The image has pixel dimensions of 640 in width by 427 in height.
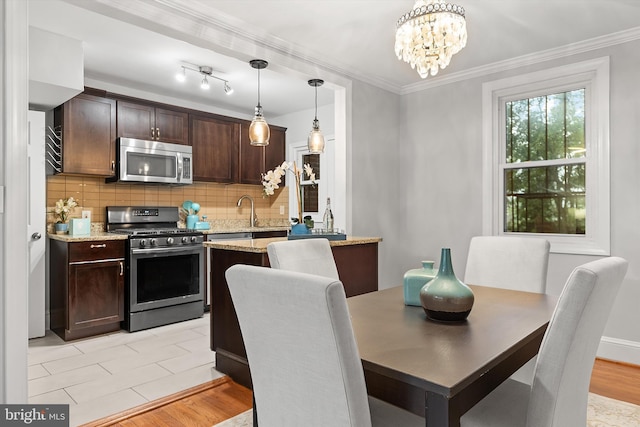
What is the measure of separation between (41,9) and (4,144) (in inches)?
→ 54.8

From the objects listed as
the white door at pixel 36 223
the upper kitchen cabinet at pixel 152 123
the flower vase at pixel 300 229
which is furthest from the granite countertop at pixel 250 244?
the upper kitchen cabinet at pixel 152 123

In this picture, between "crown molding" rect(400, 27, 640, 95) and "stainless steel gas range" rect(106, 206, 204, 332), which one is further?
"stainless steel gas range" rect(106, 206, 204, 332)

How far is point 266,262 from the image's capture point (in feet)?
8.19

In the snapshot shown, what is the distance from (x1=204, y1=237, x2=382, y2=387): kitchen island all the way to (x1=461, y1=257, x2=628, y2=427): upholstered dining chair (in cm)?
163

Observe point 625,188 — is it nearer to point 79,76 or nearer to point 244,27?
point 244,27

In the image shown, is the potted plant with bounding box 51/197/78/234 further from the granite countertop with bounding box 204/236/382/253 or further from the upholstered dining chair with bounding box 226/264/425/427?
the upholstered dining chair with bounding box 226/264/425/427

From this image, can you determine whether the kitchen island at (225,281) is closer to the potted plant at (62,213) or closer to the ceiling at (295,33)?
the ceiling at (295,33)

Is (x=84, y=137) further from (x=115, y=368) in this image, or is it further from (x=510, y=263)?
(x=510, y=263)

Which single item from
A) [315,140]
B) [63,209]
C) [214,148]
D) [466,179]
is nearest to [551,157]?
[466,179]

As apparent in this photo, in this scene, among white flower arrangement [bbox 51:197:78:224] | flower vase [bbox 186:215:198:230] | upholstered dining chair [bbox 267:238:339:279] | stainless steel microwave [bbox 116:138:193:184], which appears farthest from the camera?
flower vase [bbox 186:215:198:230]

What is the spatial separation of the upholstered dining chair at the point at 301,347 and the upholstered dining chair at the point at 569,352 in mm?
484

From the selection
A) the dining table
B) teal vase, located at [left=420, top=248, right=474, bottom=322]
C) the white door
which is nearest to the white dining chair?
the dining table

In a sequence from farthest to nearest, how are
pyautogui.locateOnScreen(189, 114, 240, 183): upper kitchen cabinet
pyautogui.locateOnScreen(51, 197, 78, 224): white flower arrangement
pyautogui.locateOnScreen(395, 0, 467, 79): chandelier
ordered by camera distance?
1. pyautogui.locateOnScreen(189, 114, 240, 183): upper kitchen cabinet
2. pyautogui.locateOnScreen(51, 197, 78, 224): white flower arrangement
3. pyautogui.locateOnScreen(395, 0, 467, 79): chandelier

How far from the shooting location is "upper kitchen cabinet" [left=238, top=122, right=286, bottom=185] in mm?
5156
